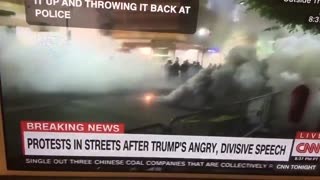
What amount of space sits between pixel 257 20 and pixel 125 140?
33 cm

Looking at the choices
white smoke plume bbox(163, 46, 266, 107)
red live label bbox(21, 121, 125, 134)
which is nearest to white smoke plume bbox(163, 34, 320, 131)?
white smoke plume bbox(163, 46, 266, 107)

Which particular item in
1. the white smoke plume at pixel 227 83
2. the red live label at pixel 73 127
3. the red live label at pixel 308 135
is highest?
the white smoke plume at pixel 227 83

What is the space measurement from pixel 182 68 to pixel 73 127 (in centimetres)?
23

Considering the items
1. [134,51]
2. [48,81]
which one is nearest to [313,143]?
[134,51]

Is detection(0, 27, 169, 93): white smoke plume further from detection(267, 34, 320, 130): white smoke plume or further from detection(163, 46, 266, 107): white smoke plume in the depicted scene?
detection(267, 34, 320, 130): white smoke plume

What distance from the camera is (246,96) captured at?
0.82m

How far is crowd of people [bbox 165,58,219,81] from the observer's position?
0.79 meters

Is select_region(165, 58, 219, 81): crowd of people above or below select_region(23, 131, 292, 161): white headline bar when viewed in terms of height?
above

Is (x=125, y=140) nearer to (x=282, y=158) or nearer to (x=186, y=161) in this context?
(x=186, y=161)

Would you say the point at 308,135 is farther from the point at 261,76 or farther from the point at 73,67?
the point at 73,67
